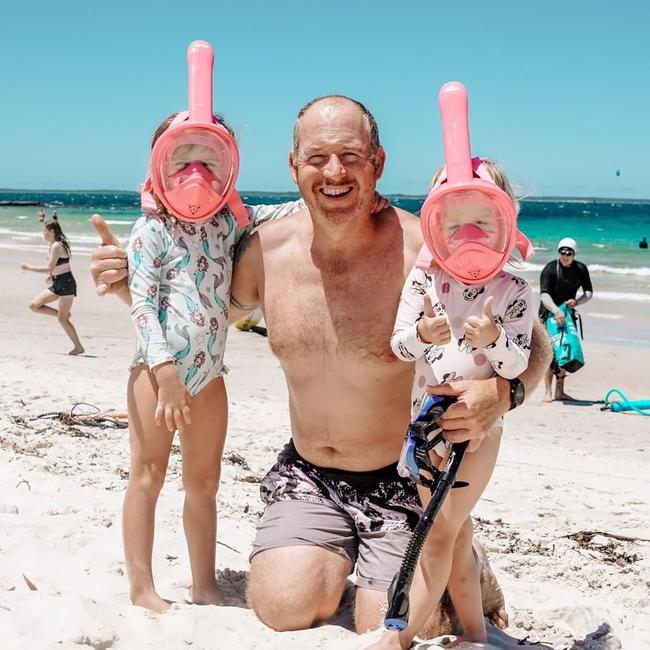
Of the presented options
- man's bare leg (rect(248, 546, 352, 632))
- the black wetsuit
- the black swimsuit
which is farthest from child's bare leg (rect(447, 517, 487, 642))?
the black swimsuit

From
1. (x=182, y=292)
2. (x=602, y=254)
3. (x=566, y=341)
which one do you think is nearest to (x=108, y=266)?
(x=182, y=292)

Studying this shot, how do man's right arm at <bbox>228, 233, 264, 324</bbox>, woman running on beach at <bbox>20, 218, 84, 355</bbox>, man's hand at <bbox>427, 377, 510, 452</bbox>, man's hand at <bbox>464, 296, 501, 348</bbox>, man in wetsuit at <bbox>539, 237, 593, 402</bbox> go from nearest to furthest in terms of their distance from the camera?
man's hand at <bbox>464, 296, 501, 348</bbox>
man's hand at <bbox>427, 377, 510, 452</bbox>
man's right arm at <bbox>228, 233, 264, 324</bbox>
man in wetsuit at <bbox>539, 237, 593, 402</bbox>
woman running on beach at <bbox>20, 218, 84, 355</bbox>

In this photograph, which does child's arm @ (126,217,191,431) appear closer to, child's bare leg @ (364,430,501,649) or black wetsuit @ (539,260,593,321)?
child's bare leg @ (364,430,501,649)

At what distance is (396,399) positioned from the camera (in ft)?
11.0

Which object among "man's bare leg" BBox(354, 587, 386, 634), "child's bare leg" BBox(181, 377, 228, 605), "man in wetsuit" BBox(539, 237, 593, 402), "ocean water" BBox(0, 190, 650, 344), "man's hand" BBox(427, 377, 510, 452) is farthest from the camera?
"ocean water" BBox(0, 190, 650, 344)

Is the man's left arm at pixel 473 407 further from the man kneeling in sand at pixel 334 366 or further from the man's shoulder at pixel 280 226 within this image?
the man's shoulder at pixel 280 226

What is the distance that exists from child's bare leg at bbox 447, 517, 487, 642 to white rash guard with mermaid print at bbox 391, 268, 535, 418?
1.55ft

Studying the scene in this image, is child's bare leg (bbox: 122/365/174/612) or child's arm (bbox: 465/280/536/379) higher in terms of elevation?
child's arm (bbox: 465/280/536/379)

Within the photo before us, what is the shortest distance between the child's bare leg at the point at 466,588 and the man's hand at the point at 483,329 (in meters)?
0.73

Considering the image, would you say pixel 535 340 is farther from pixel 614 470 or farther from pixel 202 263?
pixel 614 470

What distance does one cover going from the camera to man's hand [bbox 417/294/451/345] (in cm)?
255

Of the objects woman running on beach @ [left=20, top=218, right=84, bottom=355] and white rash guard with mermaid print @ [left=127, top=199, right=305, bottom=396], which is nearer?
white rash guard with mermaid print @ [left=127, top=199, right=305, bottom=396]

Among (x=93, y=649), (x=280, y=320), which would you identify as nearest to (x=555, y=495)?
(x=280, y=320)

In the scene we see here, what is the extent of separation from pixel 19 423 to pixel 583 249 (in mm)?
30458
